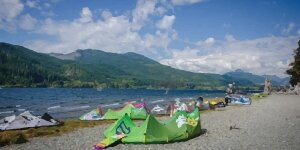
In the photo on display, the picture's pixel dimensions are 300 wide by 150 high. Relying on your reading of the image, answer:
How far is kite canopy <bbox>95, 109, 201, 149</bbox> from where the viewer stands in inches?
784

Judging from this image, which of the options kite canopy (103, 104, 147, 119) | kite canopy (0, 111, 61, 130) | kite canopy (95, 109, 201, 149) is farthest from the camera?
kite canopy (103, 104, 147, 119)

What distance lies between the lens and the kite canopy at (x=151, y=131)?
19.9m

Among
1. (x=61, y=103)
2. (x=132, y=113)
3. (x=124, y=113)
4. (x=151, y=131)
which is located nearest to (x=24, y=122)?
(x=124, y=113)

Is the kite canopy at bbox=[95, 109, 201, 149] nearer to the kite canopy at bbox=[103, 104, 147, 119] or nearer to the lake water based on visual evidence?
the kite canopy at bbox=[103, 104, 147, 119]

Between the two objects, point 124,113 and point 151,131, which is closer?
point 151,131

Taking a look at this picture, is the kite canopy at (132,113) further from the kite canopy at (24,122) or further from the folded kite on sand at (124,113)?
the kite canopy at (24,122)

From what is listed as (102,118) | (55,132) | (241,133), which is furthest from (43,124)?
(241,133)

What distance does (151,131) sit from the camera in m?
20.3

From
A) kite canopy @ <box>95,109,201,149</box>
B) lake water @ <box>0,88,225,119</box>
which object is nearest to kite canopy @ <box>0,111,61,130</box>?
kite canopy @ <box>95,109,201,149</box>

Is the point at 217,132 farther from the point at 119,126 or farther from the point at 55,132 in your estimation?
the point at 55,132

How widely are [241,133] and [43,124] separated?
1823 centimetres

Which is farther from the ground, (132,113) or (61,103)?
(132,113)

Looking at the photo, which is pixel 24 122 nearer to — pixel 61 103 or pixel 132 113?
pixel 132 113

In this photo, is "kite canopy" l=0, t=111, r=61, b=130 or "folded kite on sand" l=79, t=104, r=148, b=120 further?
"folded kite on sand" l=79, t=104, r=148, b=120
